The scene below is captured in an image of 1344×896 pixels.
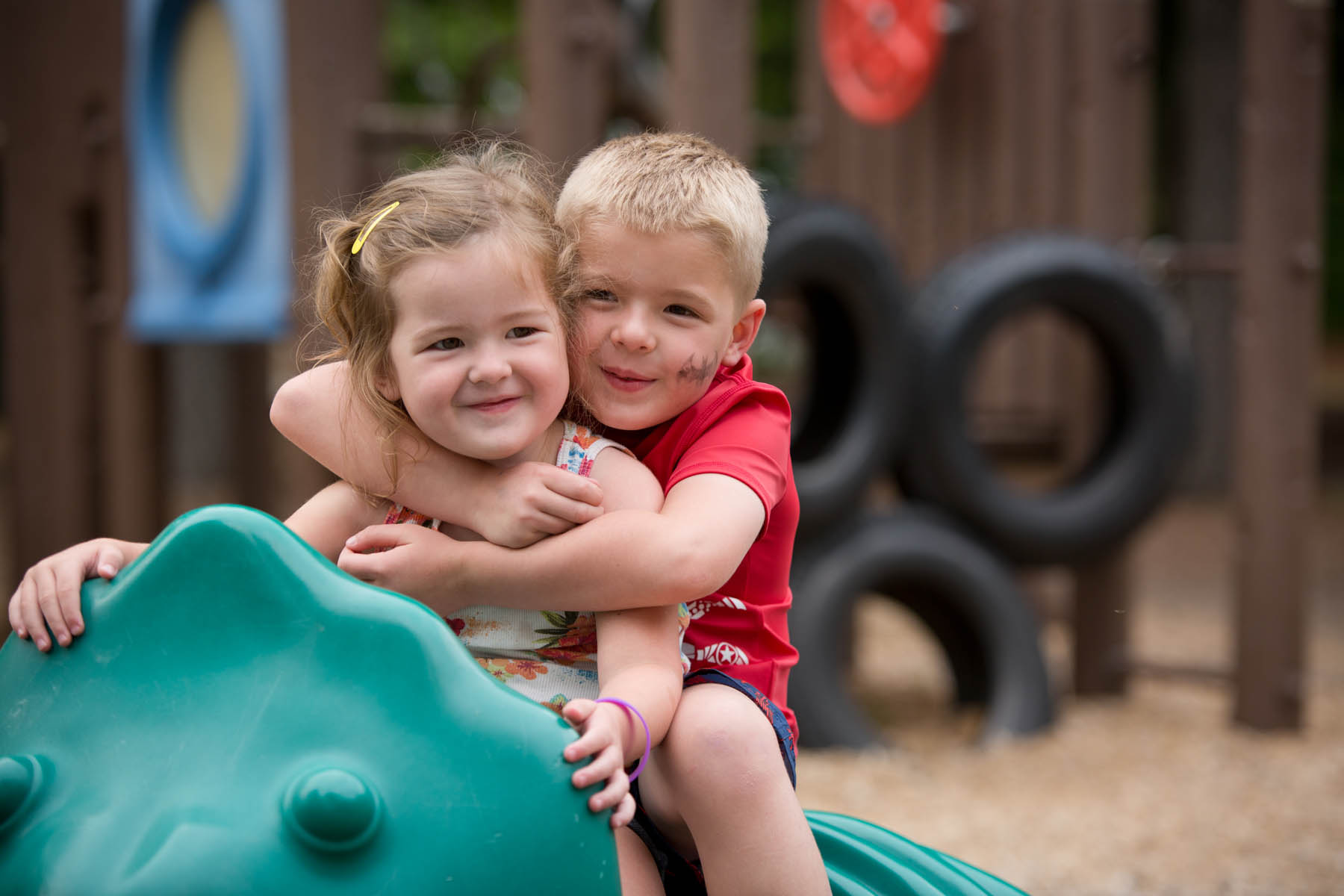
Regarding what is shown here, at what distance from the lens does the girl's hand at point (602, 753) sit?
118 centimetres

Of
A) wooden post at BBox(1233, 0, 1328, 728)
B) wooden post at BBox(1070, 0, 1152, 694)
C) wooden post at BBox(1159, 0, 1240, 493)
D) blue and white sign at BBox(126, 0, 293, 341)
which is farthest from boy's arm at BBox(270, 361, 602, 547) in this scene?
wooden post at BBox(1159, 0, 1240, 493)

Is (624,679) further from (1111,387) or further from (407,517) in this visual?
(1111,387)

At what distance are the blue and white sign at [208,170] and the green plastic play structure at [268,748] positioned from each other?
120 inches

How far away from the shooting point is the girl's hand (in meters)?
1.18

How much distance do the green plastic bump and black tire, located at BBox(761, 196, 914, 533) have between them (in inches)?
116

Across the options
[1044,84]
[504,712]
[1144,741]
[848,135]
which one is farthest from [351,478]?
[848,135]

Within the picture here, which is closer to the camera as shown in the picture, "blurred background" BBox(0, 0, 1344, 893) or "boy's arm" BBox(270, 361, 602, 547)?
"boy's arm" BBox(270, 361, 602, 547)

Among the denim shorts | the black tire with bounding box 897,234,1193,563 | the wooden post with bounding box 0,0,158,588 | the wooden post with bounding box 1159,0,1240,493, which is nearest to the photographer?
the denim shorts

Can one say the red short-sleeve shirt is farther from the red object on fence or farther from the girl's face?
the red object on fence

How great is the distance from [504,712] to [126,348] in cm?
439

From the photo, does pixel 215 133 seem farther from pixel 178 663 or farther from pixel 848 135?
pixel 178 663

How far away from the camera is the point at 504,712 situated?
3.88 feet

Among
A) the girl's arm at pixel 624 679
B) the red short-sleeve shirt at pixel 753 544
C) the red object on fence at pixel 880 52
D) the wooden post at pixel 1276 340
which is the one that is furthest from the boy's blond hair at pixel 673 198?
the red object on fence at pixel 880 52

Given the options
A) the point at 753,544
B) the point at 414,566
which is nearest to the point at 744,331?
the point at 753,544
